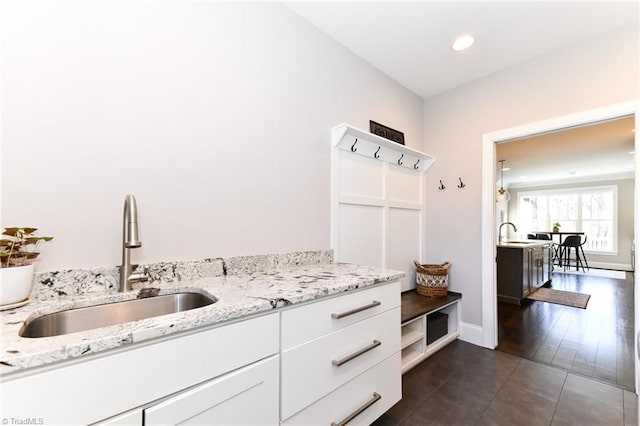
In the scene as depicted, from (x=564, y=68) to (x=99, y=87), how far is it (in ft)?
10.2

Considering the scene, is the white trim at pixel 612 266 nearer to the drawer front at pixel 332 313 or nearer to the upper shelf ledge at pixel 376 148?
the upper shelf ledge at pixel 376 148

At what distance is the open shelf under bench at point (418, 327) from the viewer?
6.98 ft

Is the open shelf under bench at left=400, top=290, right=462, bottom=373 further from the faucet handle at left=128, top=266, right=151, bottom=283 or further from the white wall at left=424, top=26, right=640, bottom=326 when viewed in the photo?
the faucet handle at left=128, top=266, right=151, bottom=283

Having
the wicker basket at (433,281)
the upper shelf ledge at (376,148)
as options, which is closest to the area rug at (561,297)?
the wicker basket at (433,281)

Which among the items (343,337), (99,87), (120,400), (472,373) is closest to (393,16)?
(99,87)

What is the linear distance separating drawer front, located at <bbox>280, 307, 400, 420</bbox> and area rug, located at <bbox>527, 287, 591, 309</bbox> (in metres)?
3.96

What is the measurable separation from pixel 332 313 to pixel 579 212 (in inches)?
392

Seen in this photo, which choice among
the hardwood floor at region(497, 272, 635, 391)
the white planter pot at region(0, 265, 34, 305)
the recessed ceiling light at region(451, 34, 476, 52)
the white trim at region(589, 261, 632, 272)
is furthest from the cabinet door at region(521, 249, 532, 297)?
the white trim at region(589, 261, 632, 272)

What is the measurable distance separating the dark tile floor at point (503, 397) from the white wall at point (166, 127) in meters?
1.18

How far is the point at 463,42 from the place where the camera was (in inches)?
84.5

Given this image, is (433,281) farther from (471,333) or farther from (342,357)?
(342,357)

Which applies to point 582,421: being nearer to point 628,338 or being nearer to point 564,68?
point 628,338

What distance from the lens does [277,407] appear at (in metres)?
1.00

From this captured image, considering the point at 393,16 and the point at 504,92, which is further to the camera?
the point at 504,92
